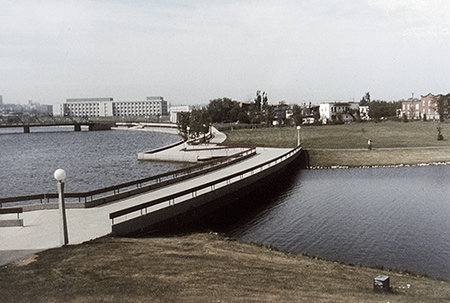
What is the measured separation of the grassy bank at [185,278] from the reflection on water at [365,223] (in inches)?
111

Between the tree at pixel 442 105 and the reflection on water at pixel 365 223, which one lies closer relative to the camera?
the reflection on water at pixel 365 223

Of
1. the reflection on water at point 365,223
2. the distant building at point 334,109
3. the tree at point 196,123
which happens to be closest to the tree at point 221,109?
the distant building at point 334,109

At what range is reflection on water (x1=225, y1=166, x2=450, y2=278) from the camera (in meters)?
15.9

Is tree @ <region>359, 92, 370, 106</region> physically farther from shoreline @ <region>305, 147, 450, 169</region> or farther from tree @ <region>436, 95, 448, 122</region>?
shoreline @ <region>305, 147, 450, 169</region>

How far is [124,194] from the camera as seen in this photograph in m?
21.1

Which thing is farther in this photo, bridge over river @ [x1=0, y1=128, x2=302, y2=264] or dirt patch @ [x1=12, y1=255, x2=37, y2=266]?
bridge over river @ [x1=0, y1=128, x2=302, y2=264]

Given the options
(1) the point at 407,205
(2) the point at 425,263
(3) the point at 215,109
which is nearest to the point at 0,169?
(1) the point at 407,205

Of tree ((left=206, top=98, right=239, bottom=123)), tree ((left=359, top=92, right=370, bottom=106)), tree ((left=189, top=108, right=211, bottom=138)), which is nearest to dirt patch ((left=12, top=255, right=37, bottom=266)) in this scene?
tree ((left=189, top=108, right=211, bottom=138))

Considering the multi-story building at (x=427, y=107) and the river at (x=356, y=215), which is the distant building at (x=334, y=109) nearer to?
the multi-story building at (x=427, y=107)

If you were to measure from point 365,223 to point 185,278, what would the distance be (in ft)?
41.7

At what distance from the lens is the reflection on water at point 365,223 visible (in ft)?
52.1

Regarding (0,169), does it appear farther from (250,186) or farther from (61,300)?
(61,300)

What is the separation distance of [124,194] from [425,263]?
550 inches

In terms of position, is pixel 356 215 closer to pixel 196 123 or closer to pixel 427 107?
pixel 196 123
